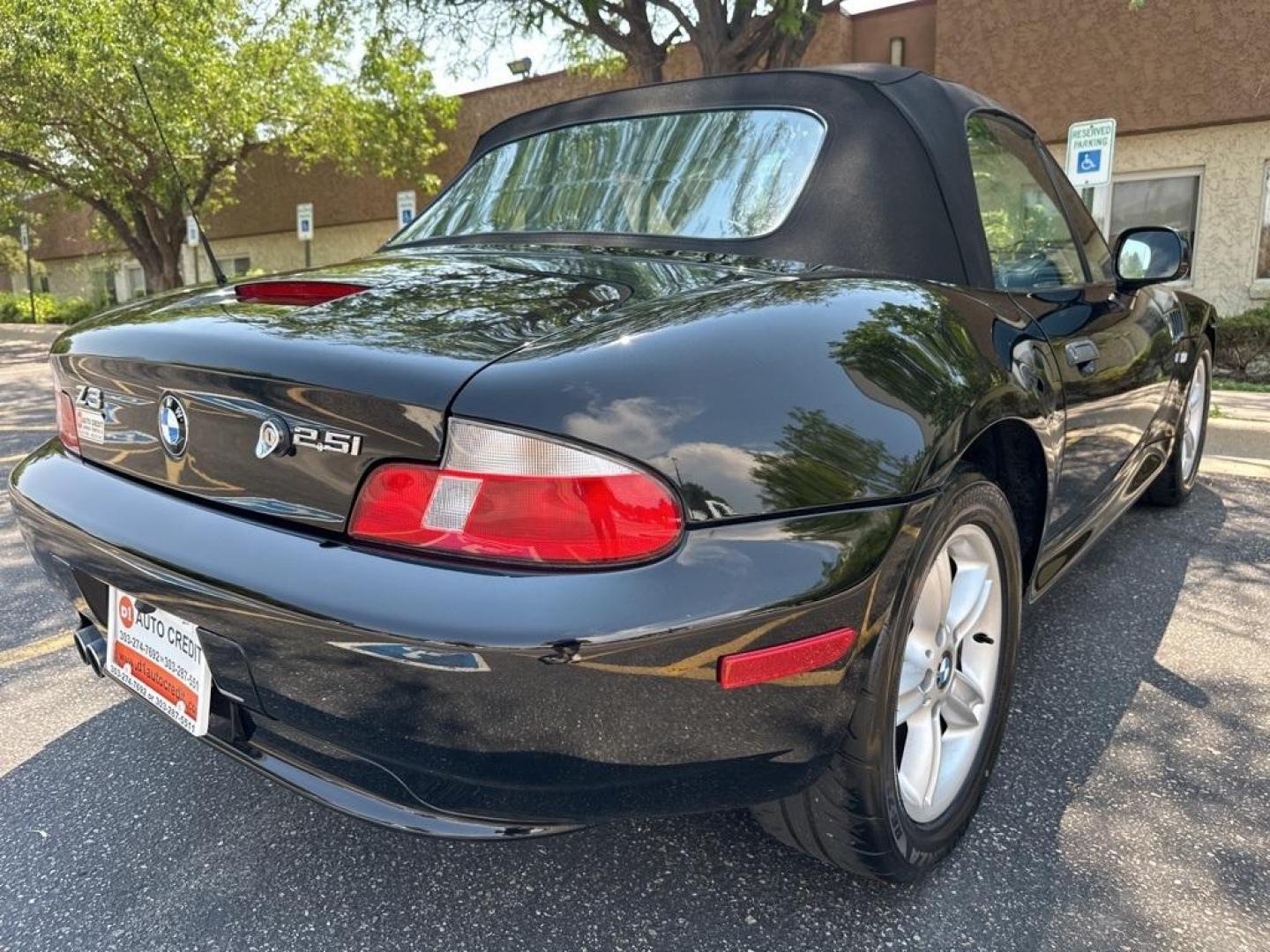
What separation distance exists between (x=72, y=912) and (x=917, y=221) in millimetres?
2295

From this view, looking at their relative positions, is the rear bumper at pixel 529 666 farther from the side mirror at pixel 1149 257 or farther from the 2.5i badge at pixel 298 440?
the side mirror at pixel 1149 257

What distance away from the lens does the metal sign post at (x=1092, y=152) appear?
6211mm

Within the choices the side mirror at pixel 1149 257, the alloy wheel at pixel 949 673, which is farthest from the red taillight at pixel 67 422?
the side mirror at pixel 1149 257

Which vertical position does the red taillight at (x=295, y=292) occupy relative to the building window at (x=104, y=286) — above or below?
above

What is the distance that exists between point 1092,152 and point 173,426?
21.0 feet

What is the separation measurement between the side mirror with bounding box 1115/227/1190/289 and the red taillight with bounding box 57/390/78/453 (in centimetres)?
296

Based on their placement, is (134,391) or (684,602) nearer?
(684,602)

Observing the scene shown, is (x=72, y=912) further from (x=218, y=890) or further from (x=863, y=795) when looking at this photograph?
(x=863, y=795)

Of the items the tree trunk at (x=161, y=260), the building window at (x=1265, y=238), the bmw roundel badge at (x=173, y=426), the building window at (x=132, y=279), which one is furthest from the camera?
the building window at (x=132, y=279)

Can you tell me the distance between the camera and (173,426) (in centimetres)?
170

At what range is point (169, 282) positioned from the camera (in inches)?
774

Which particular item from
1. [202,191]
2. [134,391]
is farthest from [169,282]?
[134,391]

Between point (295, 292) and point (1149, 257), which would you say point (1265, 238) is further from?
point (295, 292)

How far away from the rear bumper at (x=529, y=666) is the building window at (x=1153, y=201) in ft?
37.2
